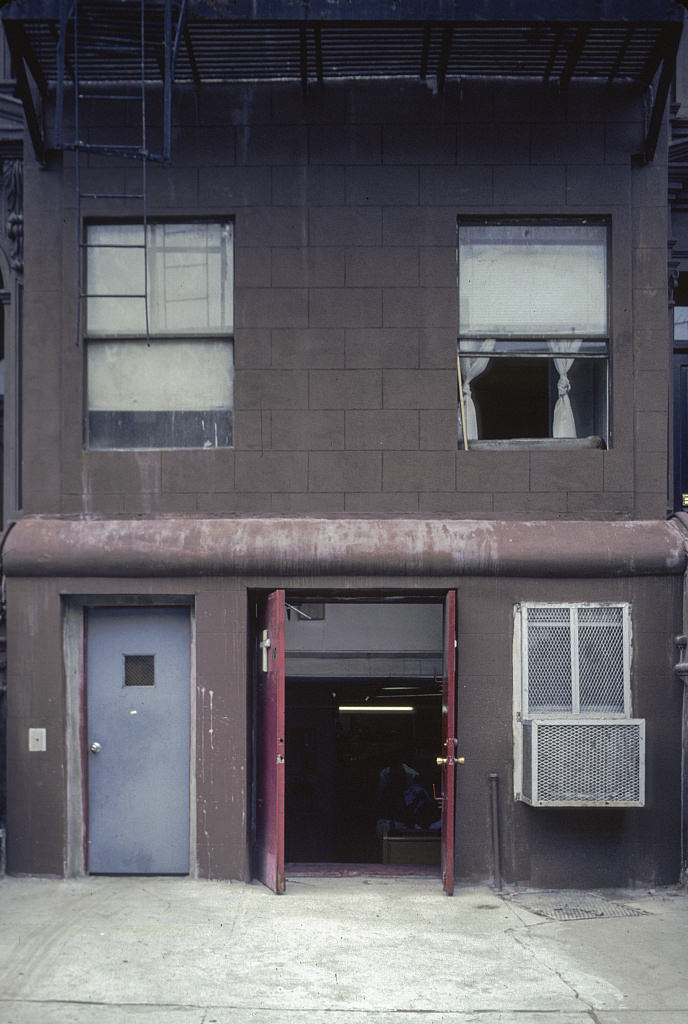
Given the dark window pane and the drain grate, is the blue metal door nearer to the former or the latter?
the dark window pane

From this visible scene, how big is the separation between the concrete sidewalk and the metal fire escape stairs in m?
4.71

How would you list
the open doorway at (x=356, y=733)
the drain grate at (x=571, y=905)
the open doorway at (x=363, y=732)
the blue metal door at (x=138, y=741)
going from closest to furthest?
the drain grate at (x=571, y=905), the open doorway at (x=356, y=733), the blue metal door at (x=138, y=741), the open doorway at (x=363, y=732)

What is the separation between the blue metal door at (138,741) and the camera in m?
9.29

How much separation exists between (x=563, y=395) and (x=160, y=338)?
11.5 feet

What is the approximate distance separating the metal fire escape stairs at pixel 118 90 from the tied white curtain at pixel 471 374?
276 cm

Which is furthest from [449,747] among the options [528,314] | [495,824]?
[528,314]

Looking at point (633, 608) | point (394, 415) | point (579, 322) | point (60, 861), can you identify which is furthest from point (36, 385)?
point (633, 608)

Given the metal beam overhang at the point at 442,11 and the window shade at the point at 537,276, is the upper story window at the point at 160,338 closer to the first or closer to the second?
the metal beam overhang at the point at 442,11

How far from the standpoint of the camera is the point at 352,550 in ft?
29.8

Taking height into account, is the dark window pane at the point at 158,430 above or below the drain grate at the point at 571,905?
above

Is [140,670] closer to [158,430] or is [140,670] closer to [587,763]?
[158,430]

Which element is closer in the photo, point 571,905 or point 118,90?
point 571,905

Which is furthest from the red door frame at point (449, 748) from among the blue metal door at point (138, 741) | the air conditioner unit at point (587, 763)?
the blue metal door at point (138, 741)

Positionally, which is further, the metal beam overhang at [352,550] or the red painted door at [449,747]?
the metal beam overhang at [352,550]
